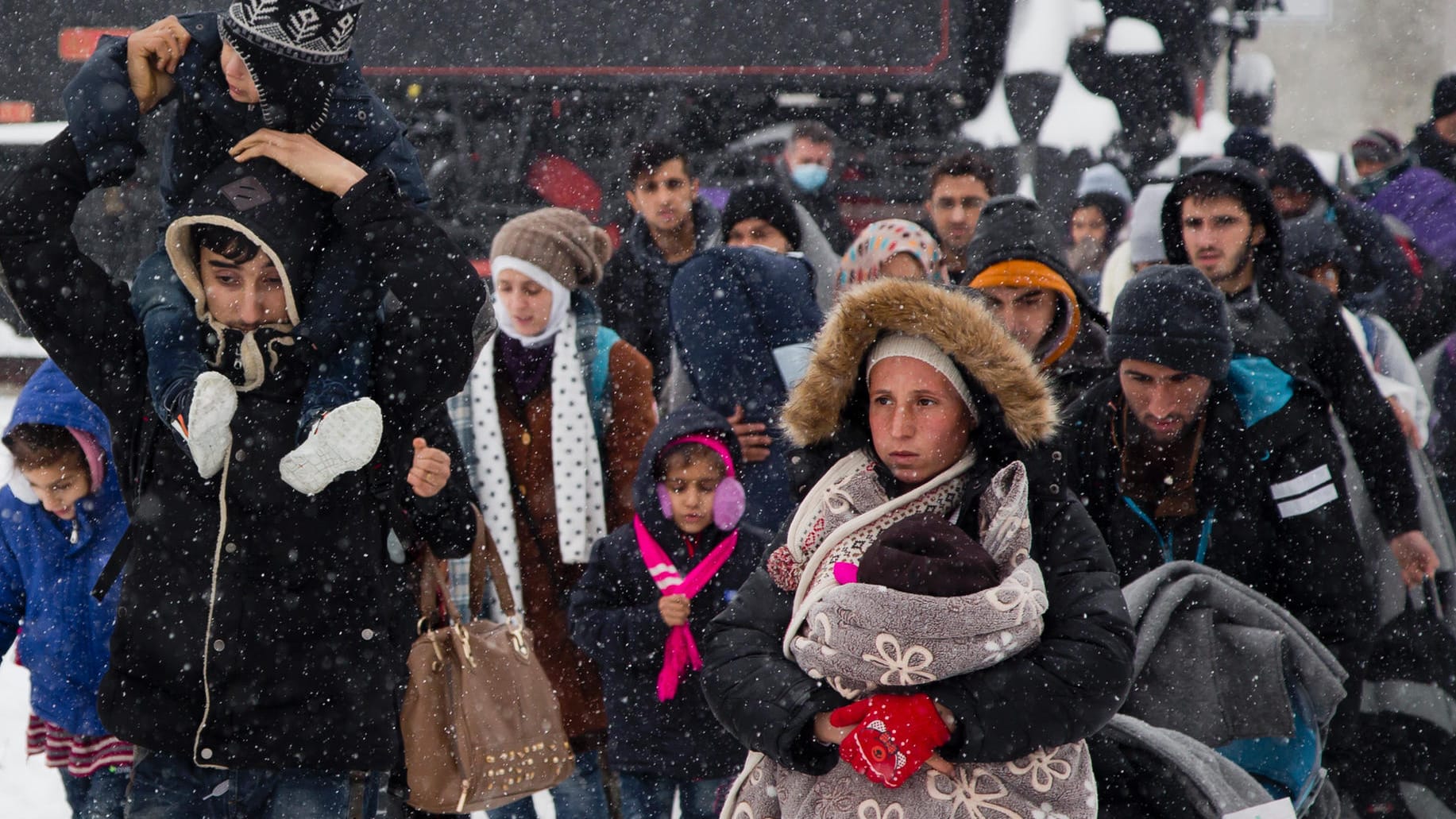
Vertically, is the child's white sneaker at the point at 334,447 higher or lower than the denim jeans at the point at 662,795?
higher

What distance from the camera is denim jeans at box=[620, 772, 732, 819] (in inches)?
191

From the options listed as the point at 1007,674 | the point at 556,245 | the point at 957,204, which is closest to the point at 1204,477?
the point at 1007,674

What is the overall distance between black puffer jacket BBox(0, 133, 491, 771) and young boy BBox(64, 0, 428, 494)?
7cm

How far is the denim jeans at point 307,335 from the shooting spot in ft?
11.0

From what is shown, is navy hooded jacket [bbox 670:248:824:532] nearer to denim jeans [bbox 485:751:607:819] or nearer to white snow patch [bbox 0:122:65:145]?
denim jeans [bbox 485:751:607:819]

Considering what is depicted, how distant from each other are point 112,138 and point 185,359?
0.44 metres

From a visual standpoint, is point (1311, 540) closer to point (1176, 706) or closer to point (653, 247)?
point (1176, 706)

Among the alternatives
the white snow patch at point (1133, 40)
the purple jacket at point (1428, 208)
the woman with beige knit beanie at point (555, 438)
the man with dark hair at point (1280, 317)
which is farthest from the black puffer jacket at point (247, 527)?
the white snow patch at point (1133, 40)

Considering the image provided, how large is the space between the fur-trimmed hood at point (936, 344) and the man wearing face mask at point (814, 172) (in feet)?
18.1

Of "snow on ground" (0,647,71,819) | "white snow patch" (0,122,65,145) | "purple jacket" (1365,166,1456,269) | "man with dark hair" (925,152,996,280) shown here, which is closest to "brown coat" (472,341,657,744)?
"snow on ground" (0,647,71,819)

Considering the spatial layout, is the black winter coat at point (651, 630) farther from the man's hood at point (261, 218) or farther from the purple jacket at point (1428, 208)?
the purple jacket at point (1428, 208)

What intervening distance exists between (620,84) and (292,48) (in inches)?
302

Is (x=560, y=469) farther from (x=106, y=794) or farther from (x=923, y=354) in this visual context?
(x=923, y=354)

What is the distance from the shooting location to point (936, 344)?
3096mm
